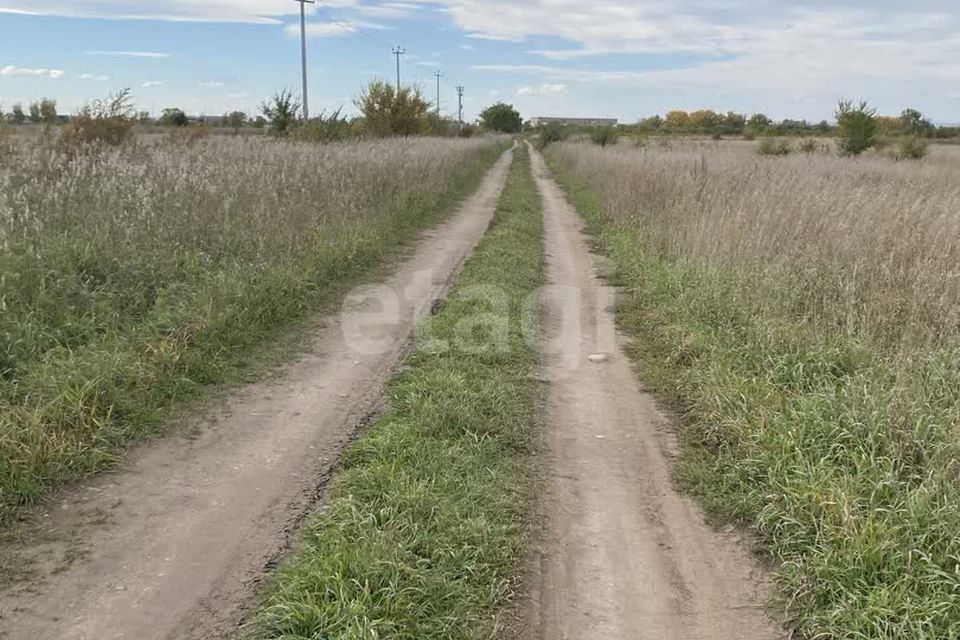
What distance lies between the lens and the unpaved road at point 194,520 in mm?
2723

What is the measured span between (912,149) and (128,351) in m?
31.2

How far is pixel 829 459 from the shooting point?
3756 millimetres

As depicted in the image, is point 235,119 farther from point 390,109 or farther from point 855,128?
point 855,128

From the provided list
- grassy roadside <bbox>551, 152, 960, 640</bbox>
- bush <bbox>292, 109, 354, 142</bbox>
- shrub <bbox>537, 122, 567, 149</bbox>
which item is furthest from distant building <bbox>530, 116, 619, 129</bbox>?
grassy roadside <bbox>551, 152, 960, 640</bbox>

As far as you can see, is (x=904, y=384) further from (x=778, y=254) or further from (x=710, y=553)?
(x=778, y=254)

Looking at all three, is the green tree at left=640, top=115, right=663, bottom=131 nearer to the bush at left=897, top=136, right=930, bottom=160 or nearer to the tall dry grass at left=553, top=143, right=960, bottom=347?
the bush at left=897, top=136, right=930, bottom=160

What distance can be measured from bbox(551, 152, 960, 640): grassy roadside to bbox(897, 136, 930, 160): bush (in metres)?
26.4

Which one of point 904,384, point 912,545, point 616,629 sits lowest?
point 616,629

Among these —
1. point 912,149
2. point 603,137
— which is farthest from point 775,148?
point 603,137

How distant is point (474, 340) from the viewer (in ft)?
20.6

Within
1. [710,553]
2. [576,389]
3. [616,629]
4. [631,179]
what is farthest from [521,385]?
[631,179]

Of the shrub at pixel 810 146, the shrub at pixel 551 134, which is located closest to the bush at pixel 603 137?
the shrub at pixel 810 146

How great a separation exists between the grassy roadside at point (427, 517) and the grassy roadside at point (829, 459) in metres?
1.16

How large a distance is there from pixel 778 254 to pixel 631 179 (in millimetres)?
8835
